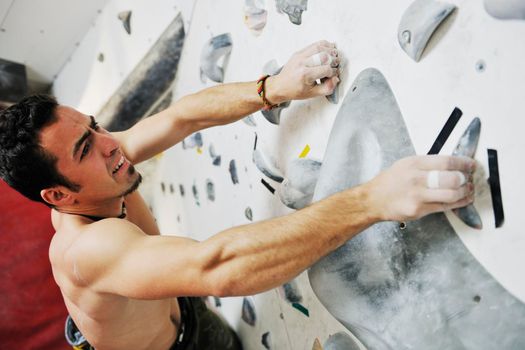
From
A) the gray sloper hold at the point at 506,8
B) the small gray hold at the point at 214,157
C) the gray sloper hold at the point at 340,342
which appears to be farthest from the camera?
the small gray hold at the point at 214,157

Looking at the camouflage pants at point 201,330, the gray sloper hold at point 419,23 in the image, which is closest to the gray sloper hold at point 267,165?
the gray sloper hold at point 419,23

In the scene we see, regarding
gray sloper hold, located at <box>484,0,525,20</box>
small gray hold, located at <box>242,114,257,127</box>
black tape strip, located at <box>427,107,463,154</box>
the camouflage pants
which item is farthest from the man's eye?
gray sloper hold, located at <box>484,0,525,20</box>

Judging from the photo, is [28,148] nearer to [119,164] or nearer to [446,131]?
[119,164]

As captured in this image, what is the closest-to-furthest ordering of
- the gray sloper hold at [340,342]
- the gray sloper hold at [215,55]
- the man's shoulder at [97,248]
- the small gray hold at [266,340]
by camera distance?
the man's shoulder at [97,248], the gray sloper hold at [340,342], the gray sloper hold at [215,55], the small gray hold at [266,340]

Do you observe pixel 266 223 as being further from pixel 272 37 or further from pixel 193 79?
pixel 193 79

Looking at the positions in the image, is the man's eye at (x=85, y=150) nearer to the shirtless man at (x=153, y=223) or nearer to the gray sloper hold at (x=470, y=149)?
the shirtless man at (x=153, y=223)

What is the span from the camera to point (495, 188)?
24.3 inches

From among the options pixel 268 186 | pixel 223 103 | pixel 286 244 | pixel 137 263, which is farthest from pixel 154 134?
pixel 286 244

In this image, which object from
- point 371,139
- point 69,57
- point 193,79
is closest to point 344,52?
point 371,139

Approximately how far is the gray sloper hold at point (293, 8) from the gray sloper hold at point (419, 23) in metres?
0.30

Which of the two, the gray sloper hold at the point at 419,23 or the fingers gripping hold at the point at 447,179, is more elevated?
the gray sloper hold at the point at 419,23

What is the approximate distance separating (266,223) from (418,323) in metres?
0.32

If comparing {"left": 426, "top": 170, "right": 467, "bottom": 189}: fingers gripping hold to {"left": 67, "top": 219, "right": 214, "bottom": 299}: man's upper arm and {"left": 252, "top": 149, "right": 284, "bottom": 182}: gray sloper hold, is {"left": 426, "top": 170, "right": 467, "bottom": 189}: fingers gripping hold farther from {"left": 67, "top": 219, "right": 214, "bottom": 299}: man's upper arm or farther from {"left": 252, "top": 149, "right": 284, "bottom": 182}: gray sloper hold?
{"left": 252, "top": 149, "right": 284, "bottom": 182}: gray sloper hold

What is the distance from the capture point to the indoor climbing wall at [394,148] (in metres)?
0.61
